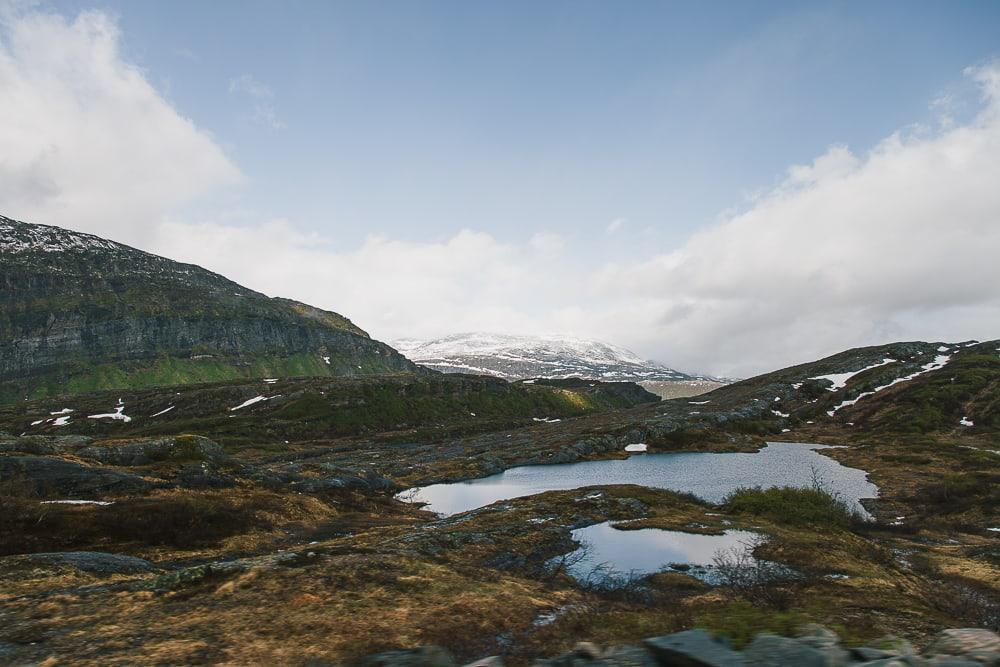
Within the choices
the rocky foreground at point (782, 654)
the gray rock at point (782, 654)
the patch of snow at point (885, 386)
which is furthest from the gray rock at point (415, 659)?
the patch of snow at point (885, 386)

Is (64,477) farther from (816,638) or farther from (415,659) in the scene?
(816,638)

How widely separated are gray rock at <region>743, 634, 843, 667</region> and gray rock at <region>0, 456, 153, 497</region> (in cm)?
5066

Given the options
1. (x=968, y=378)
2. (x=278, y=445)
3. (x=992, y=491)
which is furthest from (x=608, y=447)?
(x=968, y=378)

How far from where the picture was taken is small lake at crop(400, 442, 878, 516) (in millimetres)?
78312

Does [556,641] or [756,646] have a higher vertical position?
[756,646]

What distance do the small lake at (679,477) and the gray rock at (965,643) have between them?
61590mm

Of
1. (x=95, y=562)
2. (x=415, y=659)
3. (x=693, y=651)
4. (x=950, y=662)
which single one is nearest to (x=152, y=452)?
(x=95, y=562)

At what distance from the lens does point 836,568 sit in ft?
105

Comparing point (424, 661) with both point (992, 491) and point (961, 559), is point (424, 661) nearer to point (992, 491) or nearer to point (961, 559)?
point (961, 559)

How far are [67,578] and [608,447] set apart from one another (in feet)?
412

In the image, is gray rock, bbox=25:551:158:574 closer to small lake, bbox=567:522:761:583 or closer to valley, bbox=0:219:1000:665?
valley, bbox=0:219:1000:665

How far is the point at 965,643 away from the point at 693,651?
20.6ft

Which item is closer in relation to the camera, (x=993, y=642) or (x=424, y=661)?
(x=993, y=642)

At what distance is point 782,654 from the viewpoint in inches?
491
